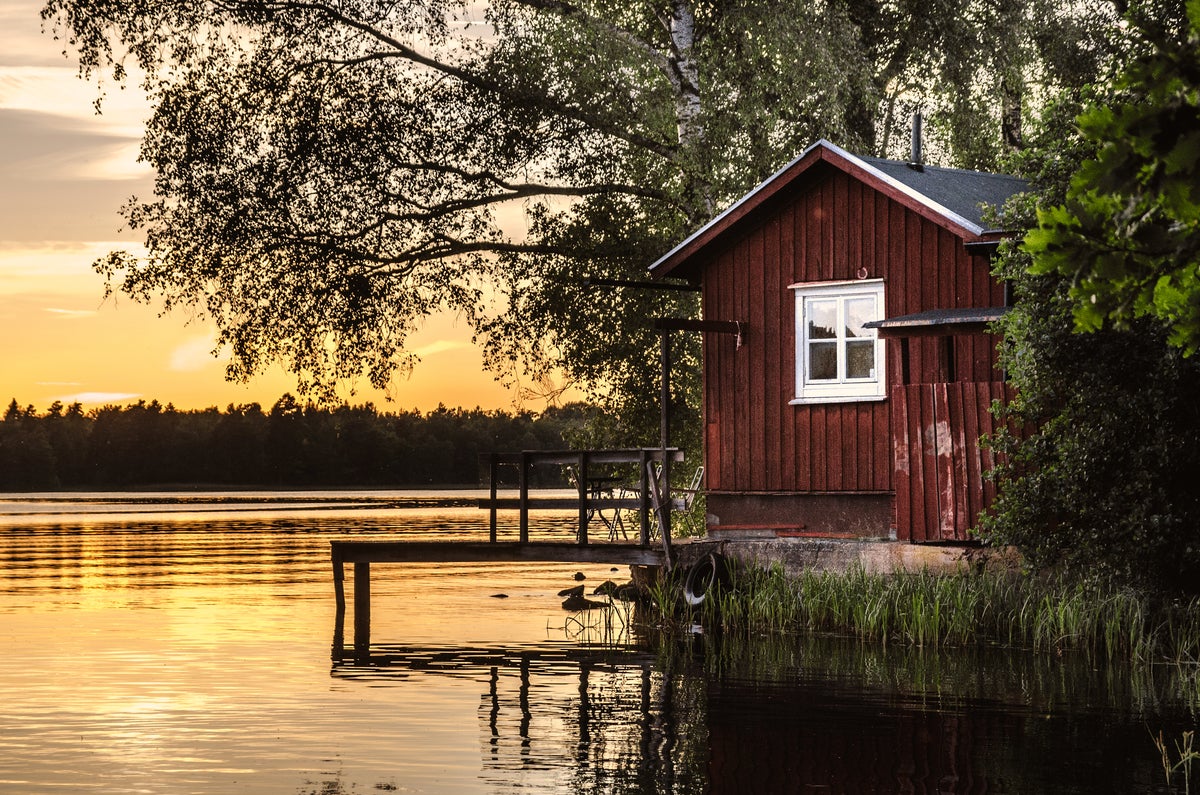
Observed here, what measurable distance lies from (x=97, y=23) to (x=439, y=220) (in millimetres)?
7075

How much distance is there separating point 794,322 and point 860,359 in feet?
3.54

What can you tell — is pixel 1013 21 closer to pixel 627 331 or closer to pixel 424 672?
pixel 627 331

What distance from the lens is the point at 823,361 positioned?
21516 millimetres

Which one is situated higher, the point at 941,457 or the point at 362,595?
the point at 941,457

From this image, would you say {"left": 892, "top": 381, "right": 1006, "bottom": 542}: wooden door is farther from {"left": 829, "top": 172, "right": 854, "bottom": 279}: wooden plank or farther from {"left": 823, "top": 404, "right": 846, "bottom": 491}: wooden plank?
{"left": 829, "top": 172, "right": 854, "bottom": 279}: wooden plank

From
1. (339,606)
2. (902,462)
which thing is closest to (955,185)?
(902,462)

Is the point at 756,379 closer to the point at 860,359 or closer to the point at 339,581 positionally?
the point at 860,359

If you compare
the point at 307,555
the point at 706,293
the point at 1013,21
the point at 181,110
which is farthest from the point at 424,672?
the point at 307,555

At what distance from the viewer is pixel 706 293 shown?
23.0 m

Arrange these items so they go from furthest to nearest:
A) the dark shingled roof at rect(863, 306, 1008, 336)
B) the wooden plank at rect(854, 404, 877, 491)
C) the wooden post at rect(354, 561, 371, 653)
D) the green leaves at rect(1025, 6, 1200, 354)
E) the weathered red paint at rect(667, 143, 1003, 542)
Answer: the wooden post at rect(354, 561, 371, 653) → the wooden plank at rect(854, 404, 877, 491) → the weathered red paint at rect(667, 143, 1003, 542) → the dark shingled roof at rect(863, 306, 1008, 336) → the green leaves at rect(1025, 6, 1200, 354)

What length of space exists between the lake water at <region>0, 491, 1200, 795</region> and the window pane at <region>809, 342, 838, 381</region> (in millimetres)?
3841

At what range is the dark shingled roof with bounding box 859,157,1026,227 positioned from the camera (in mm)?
20969

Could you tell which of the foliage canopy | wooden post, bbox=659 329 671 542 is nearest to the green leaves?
the foliage canopy

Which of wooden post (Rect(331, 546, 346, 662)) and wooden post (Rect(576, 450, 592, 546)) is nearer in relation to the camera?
wooden post (Rect(576, 450, 592, 546))
